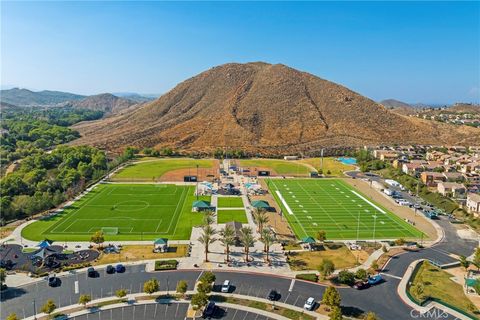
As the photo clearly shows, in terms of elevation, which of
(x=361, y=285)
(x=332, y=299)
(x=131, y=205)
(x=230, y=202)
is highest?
(x=230, y=202)

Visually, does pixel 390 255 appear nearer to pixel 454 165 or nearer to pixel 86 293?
pixel 86 293

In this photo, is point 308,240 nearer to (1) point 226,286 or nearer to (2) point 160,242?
(1) point 226,286

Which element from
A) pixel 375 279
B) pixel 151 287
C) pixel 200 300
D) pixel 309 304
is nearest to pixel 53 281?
pixel 151 287

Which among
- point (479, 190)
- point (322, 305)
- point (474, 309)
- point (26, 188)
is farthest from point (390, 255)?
point (26, 188)

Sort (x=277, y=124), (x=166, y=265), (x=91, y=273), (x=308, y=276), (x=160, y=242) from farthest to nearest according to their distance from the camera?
1. (x=277, y=124)
2. (x=160, y=242)
3. (x=166, y=265)
4. (x=91, y=273)
5. (x=308, y=276)

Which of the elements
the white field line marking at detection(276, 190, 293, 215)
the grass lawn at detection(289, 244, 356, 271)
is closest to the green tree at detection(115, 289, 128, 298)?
the grass lawn at detection(289, 244, 356, 271)

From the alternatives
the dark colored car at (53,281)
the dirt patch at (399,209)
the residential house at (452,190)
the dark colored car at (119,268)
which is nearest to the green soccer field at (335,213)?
the dirt patch at (399,209)

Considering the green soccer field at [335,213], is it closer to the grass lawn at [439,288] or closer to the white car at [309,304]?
the grass lawn at [439,288]
